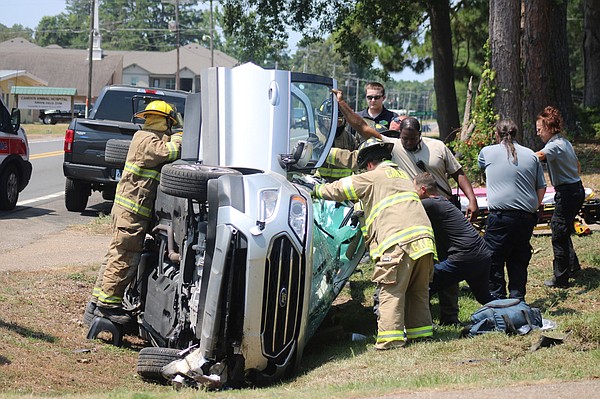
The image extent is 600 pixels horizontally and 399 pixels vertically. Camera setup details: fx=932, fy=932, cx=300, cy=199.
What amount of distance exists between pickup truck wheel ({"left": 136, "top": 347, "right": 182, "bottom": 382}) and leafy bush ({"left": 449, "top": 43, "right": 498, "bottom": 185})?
9029mm

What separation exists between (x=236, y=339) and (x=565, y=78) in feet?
53.3

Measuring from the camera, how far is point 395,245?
7227 millimetres

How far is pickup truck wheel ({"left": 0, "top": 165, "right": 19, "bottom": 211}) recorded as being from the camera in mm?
15617

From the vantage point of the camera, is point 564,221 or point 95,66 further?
point 95,66

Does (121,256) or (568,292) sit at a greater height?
(121,256)

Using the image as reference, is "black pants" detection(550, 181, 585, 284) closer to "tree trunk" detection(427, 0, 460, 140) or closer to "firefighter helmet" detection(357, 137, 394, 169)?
"firefighter helmet" detection(357, 137, 394, 169)

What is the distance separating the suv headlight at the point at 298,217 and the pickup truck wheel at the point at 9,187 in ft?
33.5

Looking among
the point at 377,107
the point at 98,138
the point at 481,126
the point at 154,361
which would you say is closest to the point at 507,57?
the point at 481,126

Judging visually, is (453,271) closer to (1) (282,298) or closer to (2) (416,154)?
(2) (416,154)

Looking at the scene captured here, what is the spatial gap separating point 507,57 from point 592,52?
47.3 feet

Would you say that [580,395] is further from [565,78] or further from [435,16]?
[435,16]

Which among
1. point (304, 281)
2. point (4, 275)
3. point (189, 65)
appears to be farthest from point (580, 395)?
point (189, 65)

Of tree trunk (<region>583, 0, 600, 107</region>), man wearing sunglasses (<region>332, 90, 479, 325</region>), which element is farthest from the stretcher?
tree trunk (<region>583, 0, 600, 107</region>)

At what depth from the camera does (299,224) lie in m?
6.59
